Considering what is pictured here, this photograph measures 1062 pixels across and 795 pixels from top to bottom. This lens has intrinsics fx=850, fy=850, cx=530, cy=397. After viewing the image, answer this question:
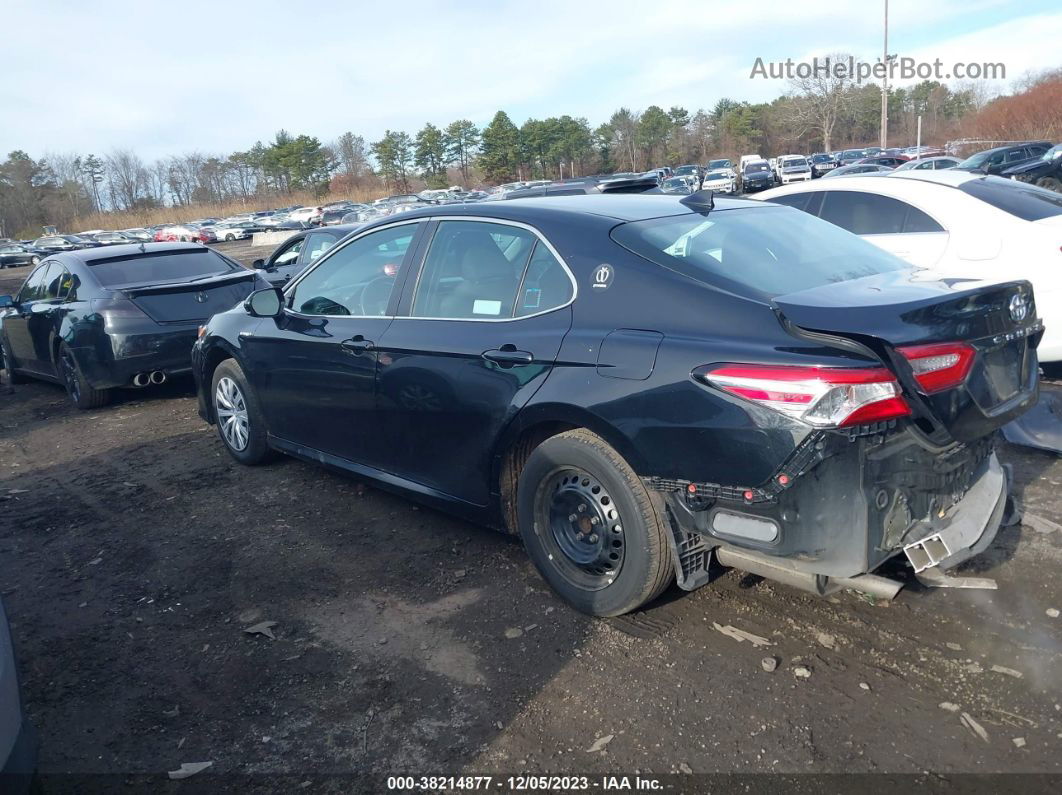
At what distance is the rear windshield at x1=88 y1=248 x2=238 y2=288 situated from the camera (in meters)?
8.38

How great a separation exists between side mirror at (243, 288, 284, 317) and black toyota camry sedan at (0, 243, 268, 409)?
324cm

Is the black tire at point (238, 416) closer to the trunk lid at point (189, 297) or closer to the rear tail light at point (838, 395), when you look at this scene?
the trunk lid at point (189, 297)

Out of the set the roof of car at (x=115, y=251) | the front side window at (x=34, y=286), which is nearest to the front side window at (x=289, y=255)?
the roof of car at (x=115, y=251)

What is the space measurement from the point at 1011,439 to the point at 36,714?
17.5ft

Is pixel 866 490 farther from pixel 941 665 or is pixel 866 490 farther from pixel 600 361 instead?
pixel 600 361

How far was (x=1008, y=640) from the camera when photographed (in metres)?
3.27

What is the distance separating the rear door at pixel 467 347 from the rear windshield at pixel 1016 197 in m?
4.32

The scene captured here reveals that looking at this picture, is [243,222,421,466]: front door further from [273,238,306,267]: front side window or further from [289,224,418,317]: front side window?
[273,238,306,267]: front side window

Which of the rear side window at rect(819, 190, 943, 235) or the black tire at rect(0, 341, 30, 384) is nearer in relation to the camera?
the rear side window at rect(819, 190, 943, 235)

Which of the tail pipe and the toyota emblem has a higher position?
the toyota emblem

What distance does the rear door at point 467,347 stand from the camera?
3.69 m

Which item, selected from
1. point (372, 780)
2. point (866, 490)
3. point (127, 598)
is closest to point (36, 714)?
point (127, 598)


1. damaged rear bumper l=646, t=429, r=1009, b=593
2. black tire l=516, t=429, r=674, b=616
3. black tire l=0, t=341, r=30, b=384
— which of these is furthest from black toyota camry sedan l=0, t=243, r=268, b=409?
damaged rear bumper l=646, t=429, r=1009, b=593

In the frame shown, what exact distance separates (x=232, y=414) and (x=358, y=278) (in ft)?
5.87
